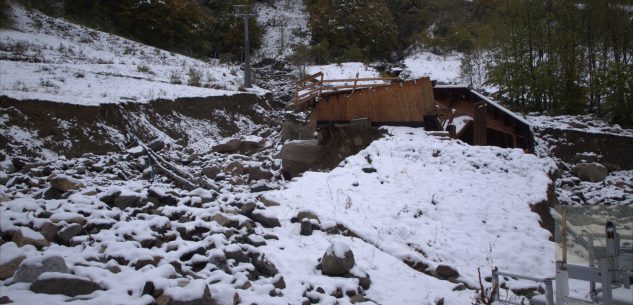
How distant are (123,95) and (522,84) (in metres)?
16.0

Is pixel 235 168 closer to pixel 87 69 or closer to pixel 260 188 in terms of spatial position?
pixel 260 188

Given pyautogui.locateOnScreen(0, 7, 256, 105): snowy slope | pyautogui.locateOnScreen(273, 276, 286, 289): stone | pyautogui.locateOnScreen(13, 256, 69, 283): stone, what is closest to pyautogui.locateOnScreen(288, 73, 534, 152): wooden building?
pyautogui.locateOnScreen(0, 7, 256, 105): snowy slope

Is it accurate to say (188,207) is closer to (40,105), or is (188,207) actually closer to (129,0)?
(40,105)

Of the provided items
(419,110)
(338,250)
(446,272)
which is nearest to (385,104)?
(419,110)

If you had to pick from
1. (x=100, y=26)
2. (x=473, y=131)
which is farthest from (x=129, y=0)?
(x=473, y=131)

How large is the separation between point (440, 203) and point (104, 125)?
29.3 feet

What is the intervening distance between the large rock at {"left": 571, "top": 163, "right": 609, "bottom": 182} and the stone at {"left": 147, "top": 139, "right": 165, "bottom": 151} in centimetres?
1238

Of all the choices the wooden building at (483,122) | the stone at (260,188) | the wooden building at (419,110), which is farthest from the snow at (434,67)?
the stone at (260,188)

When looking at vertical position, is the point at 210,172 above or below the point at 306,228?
above

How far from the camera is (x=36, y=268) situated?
11.6ft

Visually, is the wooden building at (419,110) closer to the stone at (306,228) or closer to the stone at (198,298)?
the stone at (306,228)

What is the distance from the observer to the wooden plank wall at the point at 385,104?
11.7m

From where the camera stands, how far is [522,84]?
1712 centimetres

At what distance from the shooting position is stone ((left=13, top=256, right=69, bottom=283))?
349 centimetres
